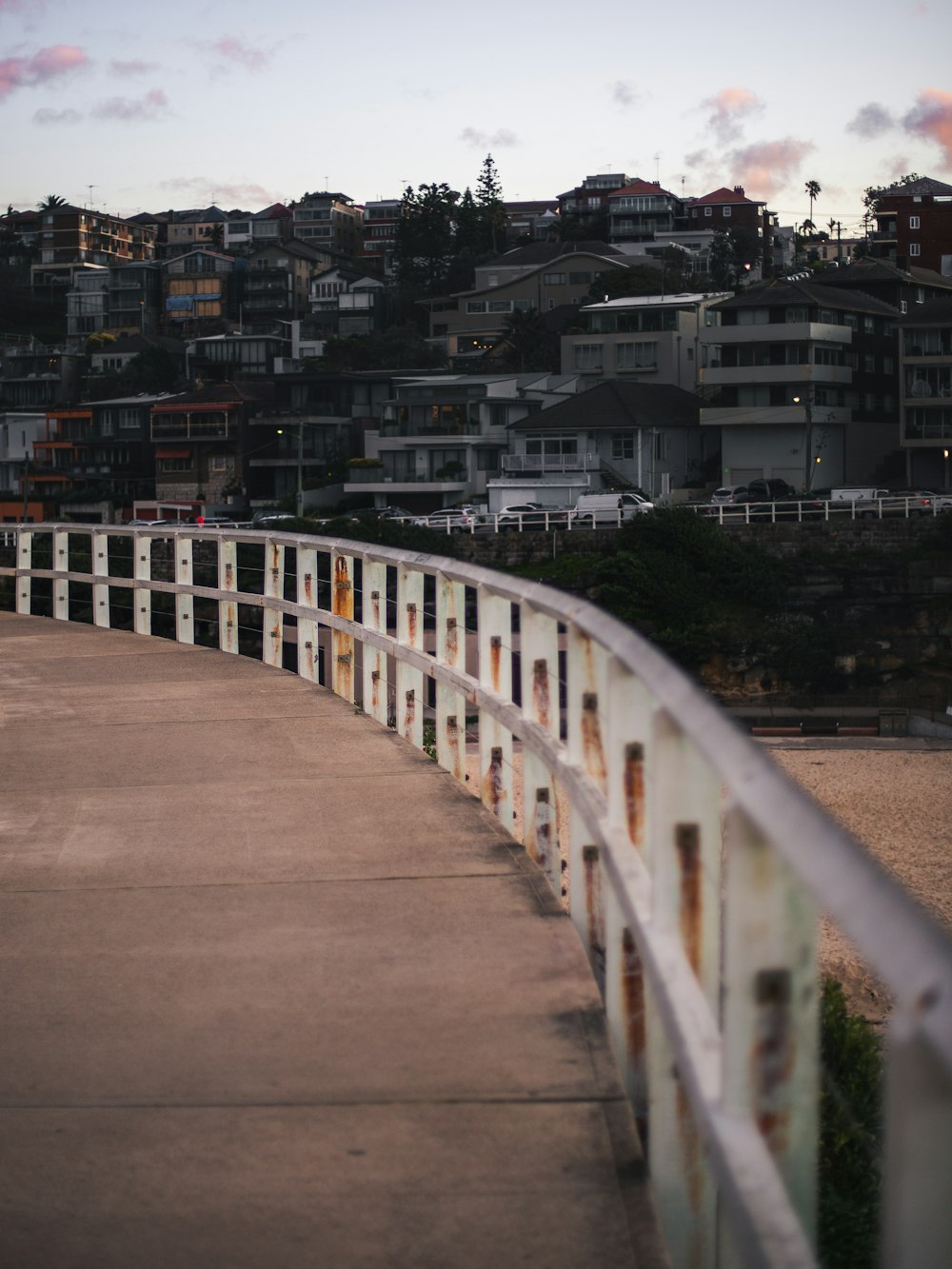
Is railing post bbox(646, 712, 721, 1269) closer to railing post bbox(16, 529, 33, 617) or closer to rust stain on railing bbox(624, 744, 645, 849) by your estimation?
rust stain on railing bbox(624, 744, 645, 849)

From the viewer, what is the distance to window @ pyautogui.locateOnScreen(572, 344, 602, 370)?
8106 centimetres

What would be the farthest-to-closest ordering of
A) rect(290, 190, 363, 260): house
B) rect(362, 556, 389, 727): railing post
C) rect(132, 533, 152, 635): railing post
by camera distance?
rect(290, 190, 363, 260): house, rect(132, 533, 152, 635): railing post, rect(362, 556, 389, 727): railing post

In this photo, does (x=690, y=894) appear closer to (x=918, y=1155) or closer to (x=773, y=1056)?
(x=773, y=1056)

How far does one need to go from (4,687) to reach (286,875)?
5.73 metres

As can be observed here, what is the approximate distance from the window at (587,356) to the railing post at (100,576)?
221 ft

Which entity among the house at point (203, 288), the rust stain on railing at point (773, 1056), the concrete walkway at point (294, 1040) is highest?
the house at point (203, 288)

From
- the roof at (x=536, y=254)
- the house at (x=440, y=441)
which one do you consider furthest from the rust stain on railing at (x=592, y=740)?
the roof at (x=536, y=254)

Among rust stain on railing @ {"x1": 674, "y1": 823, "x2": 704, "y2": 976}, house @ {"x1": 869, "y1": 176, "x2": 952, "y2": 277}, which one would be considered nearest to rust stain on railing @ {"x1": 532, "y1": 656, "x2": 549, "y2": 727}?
rust stain on railing @ {"x1": 674, "y1": 823, "x2": 704, "y2": 976}

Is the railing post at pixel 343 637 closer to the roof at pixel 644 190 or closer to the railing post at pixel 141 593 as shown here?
the railing post at pixel 141 593

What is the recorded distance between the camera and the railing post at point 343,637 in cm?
1043

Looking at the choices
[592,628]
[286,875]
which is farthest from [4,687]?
[592,628]

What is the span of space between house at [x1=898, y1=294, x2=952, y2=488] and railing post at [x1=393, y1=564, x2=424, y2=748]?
208 ft

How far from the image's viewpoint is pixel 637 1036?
12.5 feet

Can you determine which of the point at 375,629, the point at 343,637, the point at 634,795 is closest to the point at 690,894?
the point at 634,795
